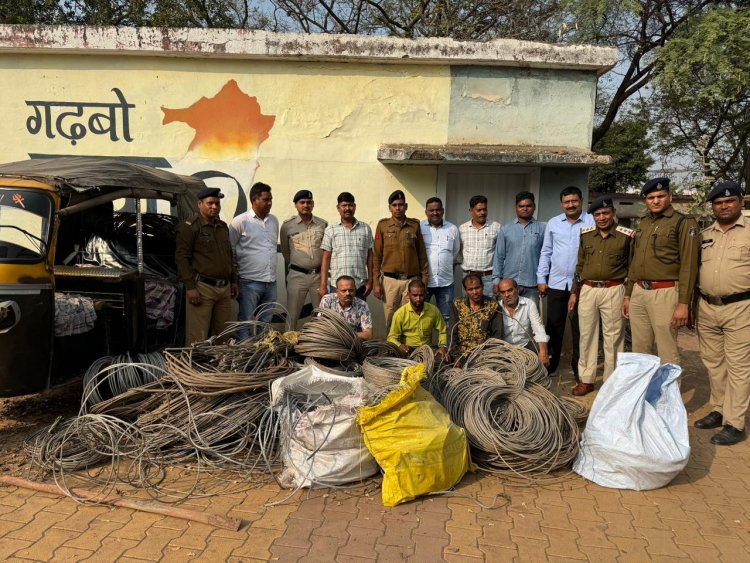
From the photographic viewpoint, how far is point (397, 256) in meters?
5.91

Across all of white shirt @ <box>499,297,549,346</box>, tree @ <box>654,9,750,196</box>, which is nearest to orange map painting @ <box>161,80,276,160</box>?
white shirt @ <box>499,297,549,346</box>

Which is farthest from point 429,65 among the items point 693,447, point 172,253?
point 693,447

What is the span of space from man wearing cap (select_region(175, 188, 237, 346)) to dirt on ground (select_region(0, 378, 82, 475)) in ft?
3.85

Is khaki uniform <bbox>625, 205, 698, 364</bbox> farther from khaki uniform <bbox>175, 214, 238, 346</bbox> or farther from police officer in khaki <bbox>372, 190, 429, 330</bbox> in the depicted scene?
khaki uniform <bbox>175, 214, 238, 346</bbox>

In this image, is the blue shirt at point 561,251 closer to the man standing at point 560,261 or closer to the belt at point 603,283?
the man standing at point 560,261

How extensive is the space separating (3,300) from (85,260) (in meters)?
2.32

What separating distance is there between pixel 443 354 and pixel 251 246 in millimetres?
2282

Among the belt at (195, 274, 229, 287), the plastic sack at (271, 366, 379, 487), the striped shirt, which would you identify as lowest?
the plastic sack at (271, 366, 379, 487)

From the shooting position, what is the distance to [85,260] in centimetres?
615

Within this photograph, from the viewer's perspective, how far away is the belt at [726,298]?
14.9 ft

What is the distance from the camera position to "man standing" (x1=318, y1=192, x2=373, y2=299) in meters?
5.86

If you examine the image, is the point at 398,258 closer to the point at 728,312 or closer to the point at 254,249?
the point at 254,249

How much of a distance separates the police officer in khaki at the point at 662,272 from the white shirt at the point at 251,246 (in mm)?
3534

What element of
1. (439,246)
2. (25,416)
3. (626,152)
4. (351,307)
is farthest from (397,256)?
(626,152)
